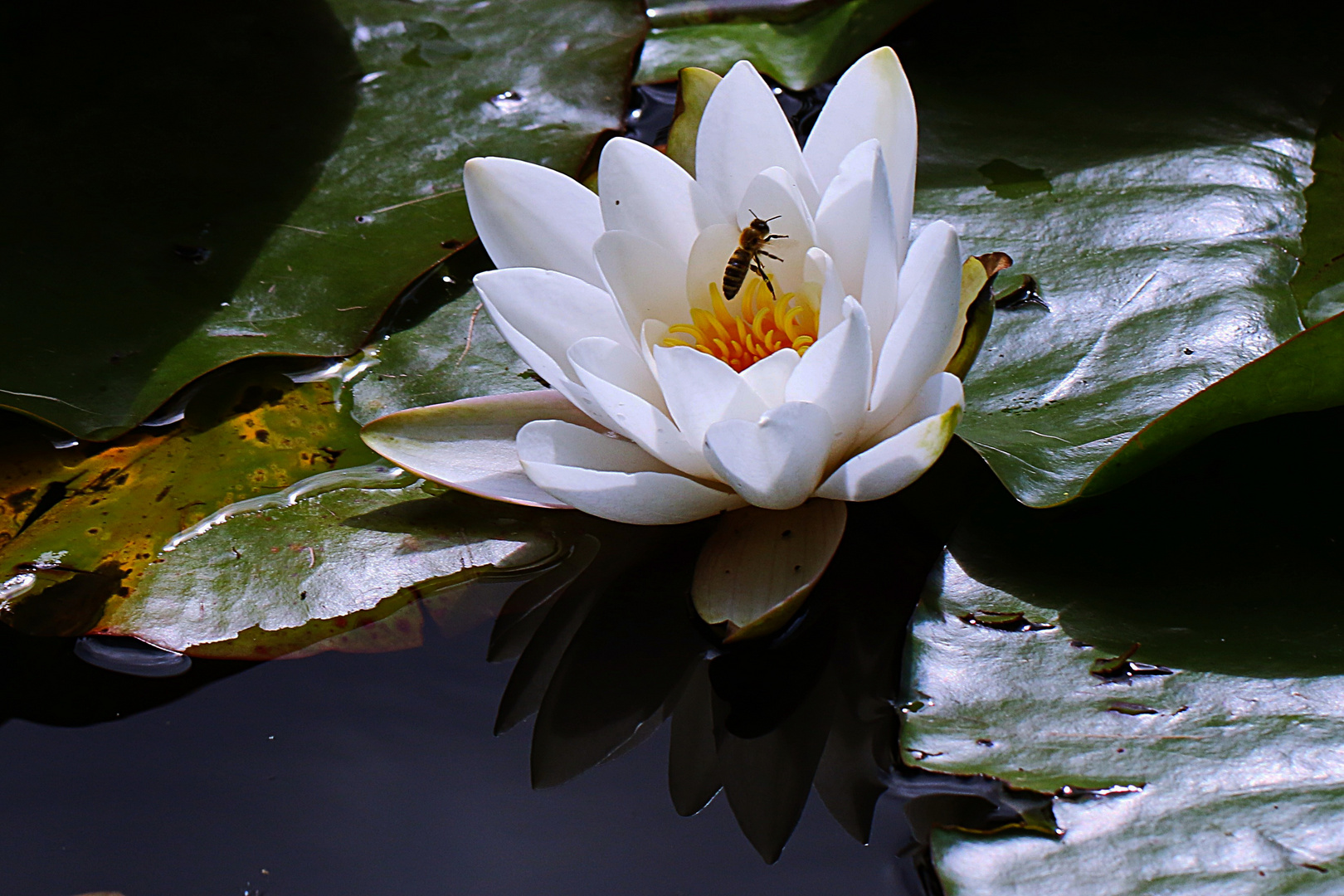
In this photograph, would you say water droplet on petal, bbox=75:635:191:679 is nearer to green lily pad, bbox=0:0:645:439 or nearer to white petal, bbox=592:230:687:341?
green lily pad, bbox=0:0:645:439

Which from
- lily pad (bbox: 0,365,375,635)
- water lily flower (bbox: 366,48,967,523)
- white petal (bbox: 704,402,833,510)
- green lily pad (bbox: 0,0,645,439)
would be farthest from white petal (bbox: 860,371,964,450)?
green lily pad (bbox: 0,0,645,439)

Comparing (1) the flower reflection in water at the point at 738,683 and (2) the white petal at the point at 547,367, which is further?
(2) the white petal at the point at 547,367

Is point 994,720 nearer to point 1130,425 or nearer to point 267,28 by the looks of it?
point 1130,425

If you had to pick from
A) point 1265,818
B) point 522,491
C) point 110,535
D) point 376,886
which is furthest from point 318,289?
point 1265,818

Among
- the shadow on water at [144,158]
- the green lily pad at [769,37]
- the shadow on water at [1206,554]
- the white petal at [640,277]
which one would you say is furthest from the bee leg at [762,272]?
the shadow on water at [144,158]

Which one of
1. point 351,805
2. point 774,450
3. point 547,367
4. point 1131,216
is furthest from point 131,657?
point 1131,216

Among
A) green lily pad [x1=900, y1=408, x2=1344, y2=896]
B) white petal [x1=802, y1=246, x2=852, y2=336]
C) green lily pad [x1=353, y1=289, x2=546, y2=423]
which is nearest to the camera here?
green lily pad [x1=900, y1=408, x2=1344, y2=896]

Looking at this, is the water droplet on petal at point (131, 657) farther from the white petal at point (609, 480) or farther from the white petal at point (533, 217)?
the white petal at point (533, 217)
